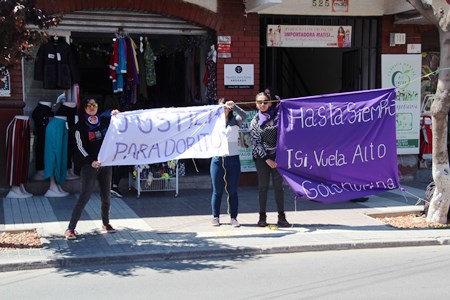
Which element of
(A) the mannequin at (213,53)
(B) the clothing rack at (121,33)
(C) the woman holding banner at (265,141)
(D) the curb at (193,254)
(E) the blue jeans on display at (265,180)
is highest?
(B) the clothing rack at (121,33)

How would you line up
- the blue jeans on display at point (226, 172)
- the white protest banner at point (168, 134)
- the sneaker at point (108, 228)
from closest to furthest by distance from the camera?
the white protest banner at point (168, 134) < the sneaker at point (108, 228) < the blue jeans on display at point (226, 172)

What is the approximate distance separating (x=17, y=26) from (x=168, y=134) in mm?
2470

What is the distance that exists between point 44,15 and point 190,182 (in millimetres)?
5184

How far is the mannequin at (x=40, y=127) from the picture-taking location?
10.3 m

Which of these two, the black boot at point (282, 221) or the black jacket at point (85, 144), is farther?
the black boot at point (282, 221)

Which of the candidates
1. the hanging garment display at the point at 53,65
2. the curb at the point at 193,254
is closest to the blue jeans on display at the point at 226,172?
the curb at the point at 193,254

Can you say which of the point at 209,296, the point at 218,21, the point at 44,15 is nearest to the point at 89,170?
the point at 44,15

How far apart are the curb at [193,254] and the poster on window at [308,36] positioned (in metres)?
5.67

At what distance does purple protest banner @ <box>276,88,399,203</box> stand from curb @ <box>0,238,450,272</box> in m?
0.97

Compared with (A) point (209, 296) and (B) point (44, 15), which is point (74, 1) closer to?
(B) point (44, 15)

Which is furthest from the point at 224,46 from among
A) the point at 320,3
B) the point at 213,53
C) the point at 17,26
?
the point at 17,26

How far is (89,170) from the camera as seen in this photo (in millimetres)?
7281

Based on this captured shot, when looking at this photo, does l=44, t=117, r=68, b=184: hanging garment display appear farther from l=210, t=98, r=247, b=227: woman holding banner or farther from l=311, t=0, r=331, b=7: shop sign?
l=311, t=0, r=331, b=7: shop sign

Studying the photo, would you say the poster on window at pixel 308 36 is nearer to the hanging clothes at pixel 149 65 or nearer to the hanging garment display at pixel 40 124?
the hanging clothes at pixel 149 65
